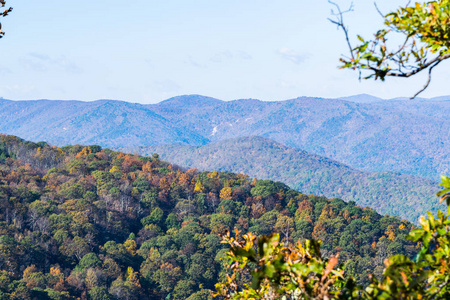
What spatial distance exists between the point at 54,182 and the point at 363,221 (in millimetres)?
47681

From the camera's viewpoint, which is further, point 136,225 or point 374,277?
point 136,225

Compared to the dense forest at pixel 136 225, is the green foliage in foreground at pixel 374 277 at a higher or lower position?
higher

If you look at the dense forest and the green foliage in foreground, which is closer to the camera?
the green foliage in foreground

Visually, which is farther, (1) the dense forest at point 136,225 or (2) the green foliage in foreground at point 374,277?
(1) the dense forest at point 136,225

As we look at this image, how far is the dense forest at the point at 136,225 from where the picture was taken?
50.8 meters

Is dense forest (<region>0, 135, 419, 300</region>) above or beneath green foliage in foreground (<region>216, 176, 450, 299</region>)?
beneath

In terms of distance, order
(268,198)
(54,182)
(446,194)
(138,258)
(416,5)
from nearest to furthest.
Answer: (446,194) < (416,5) < (138,258) < (54,182) < (268,198)

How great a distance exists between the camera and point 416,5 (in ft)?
13.5

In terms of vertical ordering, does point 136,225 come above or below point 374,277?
below

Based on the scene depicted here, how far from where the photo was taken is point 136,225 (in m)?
74.2

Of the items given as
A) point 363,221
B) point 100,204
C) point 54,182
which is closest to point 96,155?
point 54,182

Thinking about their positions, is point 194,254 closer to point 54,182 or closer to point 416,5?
point 54,182

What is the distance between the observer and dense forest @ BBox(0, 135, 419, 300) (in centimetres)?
5075

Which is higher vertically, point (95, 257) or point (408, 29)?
point (408, 29)
